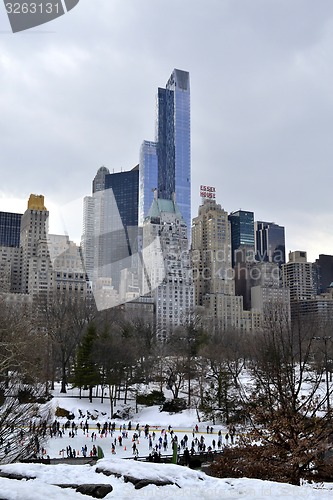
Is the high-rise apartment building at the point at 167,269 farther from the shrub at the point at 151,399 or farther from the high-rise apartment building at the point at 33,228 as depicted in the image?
the shrub at the point at 151,399

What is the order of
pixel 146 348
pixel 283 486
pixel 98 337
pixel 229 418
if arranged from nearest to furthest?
pixel 283 486
pixel 229 418
pixel 98 337
pixel 146 348

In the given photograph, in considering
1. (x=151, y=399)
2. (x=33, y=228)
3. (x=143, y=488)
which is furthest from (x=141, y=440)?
(x=33, y=228)

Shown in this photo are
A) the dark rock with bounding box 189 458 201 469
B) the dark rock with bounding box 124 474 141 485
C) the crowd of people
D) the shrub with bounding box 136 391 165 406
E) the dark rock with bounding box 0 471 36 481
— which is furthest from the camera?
the shrub with bounding box 136 391 165 406

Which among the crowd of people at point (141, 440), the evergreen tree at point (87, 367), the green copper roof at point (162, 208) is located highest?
the green copper roof at point (162, 208)

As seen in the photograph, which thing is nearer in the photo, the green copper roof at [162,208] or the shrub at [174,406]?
the shrub at [174,406]

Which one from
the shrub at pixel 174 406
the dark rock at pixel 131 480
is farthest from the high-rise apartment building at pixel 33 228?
the dark rock at pixel 131 480

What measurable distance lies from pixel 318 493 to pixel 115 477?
3.71 meters

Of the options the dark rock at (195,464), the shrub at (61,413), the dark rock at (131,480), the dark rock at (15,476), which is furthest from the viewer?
the shrub at (61,413)

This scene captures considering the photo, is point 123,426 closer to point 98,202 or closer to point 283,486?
point 283,486

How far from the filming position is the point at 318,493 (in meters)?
8.80

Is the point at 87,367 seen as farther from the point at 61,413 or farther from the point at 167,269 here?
the point at 167,269

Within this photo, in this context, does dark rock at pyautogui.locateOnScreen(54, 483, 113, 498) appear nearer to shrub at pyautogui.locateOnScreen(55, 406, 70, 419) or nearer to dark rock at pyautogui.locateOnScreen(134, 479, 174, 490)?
dark rock at pyautogui.locateOnScreen(134, 479, 174, 490)

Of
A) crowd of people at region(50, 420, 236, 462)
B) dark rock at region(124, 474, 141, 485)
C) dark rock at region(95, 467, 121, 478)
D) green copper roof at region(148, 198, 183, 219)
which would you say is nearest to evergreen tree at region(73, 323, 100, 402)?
crowd of people at region(50, 420, 236, 462)

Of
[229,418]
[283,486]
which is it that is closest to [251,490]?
[283,486]
